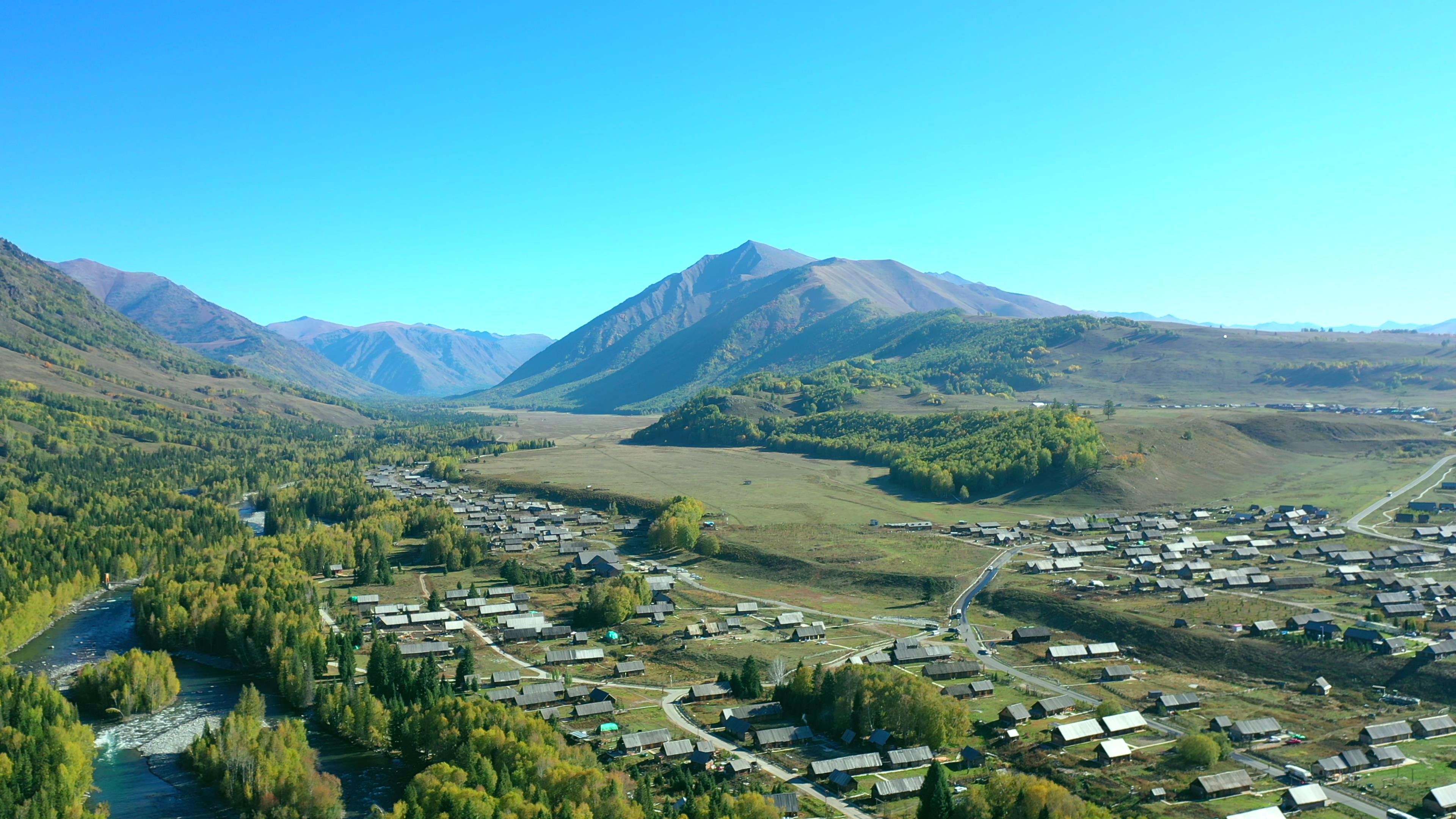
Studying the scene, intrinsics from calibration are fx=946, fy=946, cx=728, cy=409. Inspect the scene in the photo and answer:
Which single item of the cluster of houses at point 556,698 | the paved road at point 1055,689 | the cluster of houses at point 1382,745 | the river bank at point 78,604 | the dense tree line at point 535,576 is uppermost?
the river bank at point 78,604

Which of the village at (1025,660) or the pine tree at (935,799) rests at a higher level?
the pine tree at (935,799)

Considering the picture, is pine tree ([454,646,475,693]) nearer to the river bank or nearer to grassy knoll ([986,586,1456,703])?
the river bank

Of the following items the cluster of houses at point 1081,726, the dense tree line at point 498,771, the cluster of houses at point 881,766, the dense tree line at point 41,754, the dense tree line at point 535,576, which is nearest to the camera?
the dense tree line at point 498,771

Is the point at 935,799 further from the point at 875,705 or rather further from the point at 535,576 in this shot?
the point at 535,576

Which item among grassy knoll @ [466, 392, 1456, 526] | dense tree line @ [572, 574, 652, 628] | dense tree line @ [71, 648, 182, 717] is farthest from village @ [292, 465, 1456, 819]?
dense tree line @ [71, 648, 182, 717]

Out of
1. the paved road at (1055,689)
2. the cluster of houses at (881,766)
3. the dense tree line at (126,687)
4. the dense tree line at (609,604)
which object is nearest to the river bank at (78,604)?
the dense tree line at (126,687)

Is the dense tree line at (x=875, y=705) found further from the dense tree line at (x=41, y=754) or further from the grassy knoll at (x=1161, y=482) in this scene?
the grassy knoll at (x=1161, y=482)

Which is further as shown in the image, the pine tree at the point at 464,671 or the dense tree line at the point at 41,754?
the pine tree at the point at 464,671
